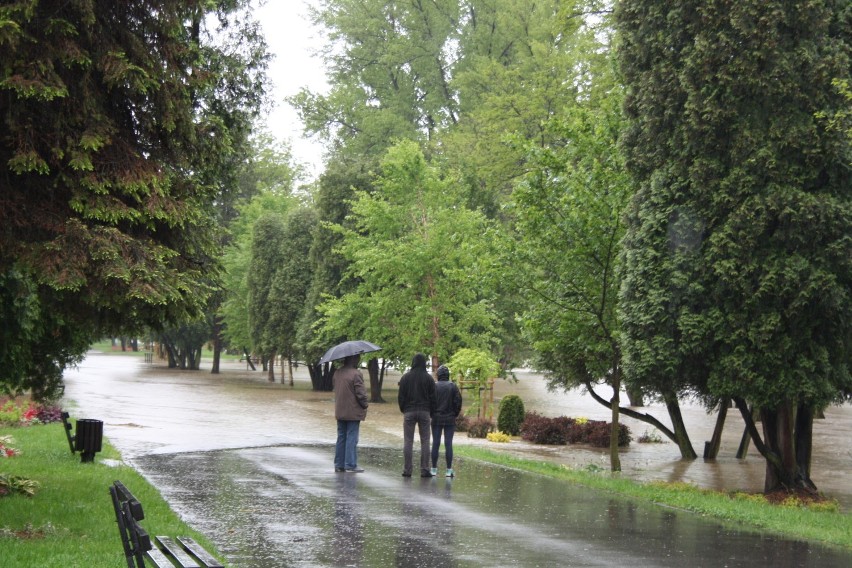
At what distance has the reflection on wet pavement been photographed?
920 centimetres

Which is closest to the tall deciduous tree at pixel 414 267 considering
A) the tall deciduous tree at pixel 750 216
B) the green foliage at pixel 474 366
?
the green foliage at pixel 474 366

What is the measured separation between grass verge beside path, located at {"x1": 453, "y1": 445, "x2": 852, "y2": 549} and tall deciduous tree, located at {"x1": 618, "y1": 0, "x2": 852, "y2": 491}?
168cm

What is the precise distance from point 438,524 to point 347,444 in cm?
501

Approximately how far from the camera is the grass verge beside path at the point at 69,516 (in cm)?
827

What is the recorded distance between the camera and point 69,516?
10289mm

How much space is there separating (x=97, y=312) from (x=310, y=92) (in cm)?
4830

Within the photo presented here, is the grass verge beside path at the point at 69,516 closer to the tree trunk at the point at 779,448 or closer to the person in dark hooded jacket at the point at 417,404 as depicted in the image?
the person in dark hooded jacket at the point at 417,404

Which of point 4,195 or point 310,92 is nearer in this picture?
point 4,195

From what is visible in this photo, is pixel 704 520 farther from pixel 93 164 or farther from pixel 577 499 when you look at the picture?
pixel 93 164

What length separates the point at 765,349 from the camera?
15414 mm

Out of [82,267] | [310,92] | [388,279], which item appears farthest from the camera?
[310,92]

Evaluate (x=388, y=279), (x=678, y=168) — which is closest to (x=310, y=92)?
(x=388, y=279)

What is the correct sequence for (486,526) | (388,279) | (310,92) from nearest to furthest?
(486,526) < (388,279) < (310,92)

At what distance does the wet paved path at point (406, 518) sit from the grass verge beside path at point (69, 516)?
44 centimetres
